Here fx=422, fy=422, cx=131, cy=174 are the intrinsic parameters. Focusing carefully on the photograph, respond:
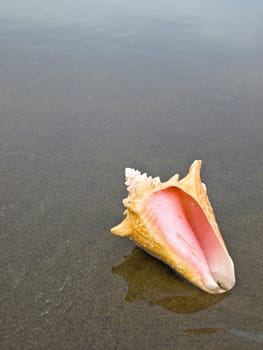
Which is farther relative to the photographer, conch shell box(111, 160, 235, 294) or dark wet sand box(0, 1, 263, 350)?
conch shell box(111, 160, 235, 294)

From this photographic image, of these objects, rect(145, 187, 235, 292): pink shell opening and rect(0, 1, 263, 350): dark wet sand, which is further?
rect(145, 187, 235, 292): pink shell opening

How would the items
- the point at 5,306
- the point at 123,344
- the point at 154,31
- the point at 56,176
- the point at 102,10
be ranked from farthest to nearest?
1. the point at 102,10
2. the point at 154,31
3. the point at 56,176
4. the point at 5,306
5. the point at 123,344

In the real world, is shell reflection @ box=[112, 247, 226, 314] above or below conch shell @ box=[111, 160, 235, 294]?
below

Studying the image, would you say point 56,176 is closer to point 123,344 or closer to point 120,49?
point 123,344

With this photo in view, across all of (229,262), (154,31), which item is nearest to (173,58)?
(154,31)

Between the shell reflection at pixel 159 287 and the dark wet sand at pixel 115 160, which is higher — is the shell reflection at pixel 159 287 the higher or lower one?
the lower one

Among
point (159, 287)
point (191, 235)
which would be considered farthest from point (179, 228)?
point (159, 287)
